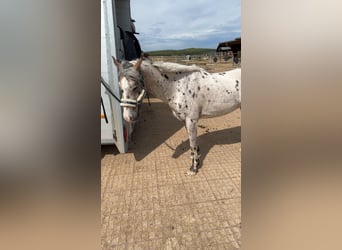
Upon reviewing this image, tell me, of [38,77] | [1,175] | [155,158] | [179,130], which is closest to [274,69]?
[38,77]

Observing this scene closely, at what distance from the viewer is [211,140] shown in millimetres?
4668

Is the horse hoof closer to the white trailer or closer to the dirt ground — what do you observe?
the dirt ground

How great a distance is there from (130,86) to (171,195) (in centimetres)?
145

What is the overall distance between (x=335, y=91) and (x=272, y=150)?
24cm

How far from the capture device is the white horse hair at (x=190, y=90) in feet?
9.95

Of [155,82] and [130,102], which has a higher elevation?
[155,82]

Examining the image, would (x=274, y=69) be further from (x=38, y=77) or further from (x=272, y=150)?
(x=38, y=77)

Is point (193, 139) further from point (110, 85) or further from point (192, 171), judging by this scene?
point (110, 85)

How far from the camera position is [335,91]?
1.99ft

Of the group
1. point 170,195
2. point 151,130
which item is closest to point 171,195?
point 170,195

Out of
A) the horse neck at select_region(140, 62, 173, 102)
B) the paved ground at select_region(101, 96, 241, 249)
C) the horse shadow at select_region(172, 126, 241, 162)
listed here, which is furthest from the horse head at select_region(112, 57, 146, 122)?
the horse shadow at select_region(172, 126, 241, 162)

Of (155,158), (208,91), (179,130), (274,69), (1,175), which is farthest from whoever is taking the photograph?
(179,130)

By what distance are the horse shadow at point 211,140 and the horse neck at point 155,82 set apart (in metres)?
1.31

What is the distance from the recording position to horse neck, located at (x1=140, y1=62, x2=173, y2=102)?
300cm
